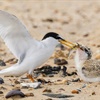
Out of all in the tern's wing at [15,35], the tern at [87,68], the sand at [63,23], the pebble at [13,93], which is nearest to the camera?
the pebble at [13,93]

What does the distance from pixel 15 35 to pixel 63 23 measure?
25.9ft

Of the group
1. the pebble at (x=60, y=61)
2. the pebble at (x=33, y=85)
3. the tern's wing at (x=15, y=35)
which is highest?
the tern's wing at (x=15, y=35)

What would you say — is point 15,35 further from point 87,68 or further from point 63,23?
point 63,23

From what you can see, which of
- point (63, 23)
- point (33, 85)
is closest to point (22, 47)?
point (33, 85)

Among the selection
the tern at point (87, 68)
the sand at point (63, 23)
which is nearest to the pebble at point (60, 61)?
the sand at point (63, 23)

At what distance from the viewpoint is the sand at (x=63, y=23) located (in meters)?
7.17

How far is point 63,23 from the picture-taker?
15508 mm

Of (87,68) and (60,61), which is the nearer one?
(87,68)

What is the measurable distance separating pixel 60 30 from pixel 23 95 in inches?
289

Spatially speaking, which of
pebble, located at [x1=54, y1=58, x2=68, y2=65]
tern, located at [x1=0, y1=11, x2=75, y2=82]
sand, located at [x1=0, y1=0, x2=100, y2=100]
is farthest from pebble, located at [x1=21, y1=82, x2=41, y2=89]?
pebble, located at [x1=54, y1=58, x2=68, y2=65]

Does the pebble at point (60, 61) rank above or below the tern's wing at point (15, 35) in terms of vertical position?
below

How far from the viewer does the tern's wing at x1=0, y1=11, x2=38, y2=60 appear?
752cm

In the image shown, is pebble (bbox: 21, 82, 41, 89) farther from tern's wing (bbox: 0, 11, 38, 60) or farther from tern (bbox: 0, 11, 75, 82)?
tern's wing (bbox: 0, 11, 38, 60)

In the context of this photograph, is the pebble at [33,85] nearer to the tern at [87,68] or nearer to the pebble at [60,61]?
the tern at [87,68]
